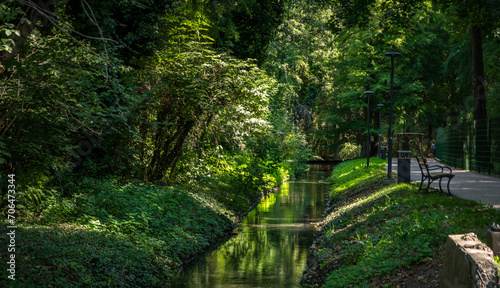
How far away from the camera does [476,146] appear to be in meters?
23.2

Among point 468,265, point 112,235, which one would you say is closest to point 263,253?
point 112,235

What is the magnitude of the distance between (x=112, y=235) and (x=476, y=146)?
19.1 meters

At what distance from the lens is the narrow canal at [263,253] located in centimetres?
1041

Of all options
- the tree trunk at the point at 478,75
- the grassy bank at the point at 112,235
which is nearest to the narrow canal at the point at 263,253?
the grassy bank at the point at 112,235

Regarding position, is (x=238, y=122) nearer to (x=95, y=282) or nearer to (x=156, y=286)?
(x=156, y=286)

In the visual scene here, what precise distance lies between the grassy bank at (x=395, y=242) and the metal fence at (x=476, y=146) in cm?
952

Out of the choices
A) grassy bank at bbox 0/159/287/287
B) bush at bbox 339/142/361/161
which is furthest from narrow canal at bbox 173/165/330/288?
bush at bbox 339/142/361/161

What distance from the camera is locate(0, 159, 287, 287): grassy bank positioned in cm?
777

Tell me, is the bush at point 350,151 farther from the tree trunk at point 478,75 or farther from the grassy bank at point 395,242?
the grassy bank at point 395,242

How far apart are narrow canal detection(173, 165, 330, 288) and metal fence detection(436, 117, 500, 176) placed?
7664mm

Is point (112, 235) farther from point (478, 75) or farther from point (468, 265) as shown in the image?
point (478, 75)

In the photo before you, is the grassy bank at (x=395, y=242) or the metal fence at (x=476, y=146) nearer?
the grassy bank at (x=395, y=242)

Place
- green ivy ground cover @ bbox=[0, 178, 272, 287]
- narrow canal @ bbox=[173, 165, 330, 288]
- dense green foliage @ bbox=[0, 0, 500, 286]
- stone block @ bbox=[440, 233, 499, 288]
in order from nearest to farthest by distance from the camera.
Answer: stone block @ bbox=[440, 233, 499, 288] < green ivy ground cover @ bbox=[0, 178, 272, 287] < dense green foliage @ bbox=[0, 0, 500, 286] < narrow canal @ bbox=[173, 165, 330, 288]

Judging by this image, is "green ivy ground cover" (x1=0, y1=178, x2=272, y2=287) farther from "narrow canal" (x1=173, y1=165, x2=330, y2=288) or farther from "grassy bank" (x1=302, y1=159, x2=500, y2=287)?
"grassy bank" (x1=302, y1=159, x2=500, y2=287)
